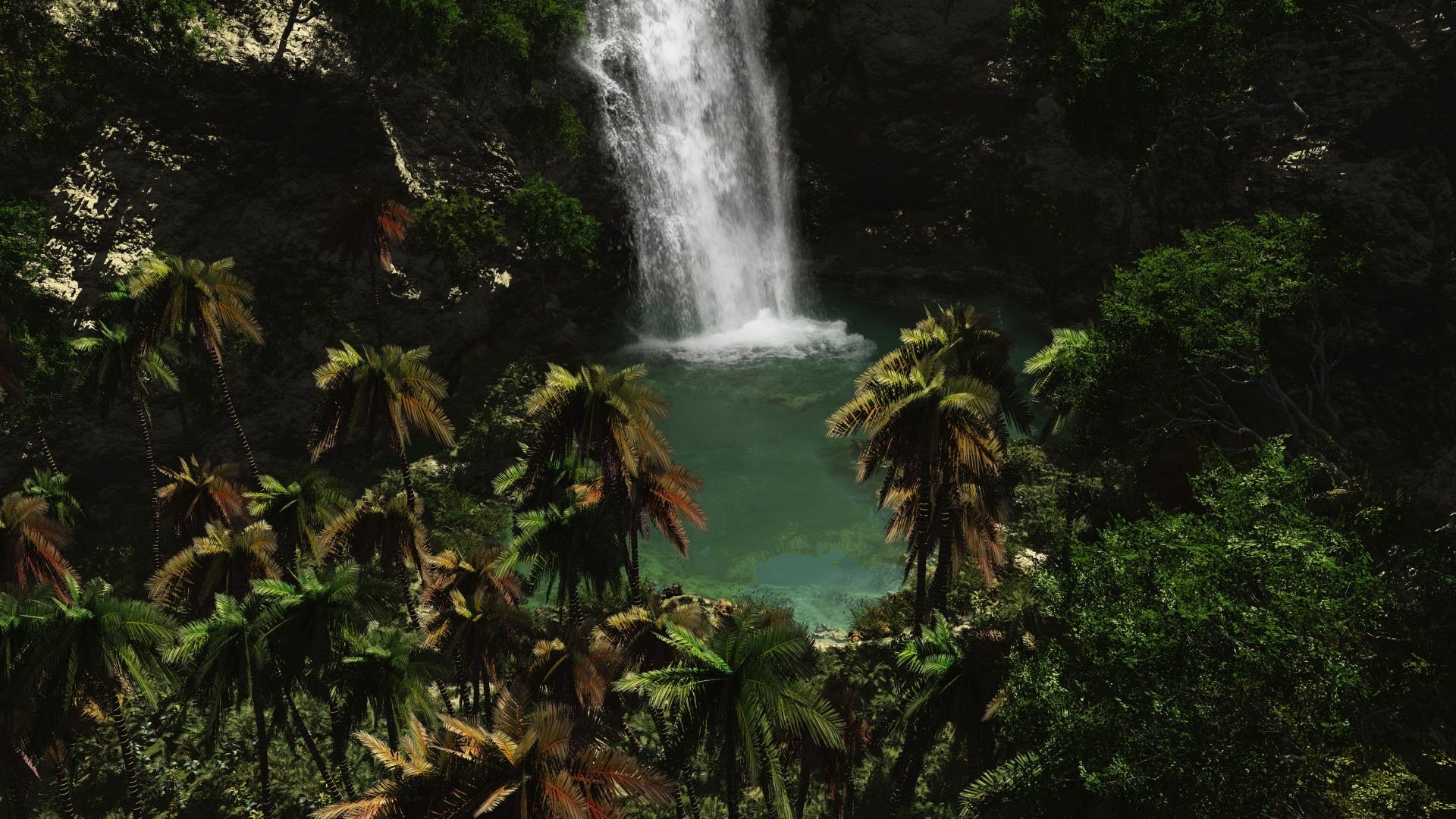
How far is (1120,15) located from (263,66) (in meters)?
40.6

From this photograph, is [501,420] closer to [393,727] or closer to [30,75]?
[30,75]

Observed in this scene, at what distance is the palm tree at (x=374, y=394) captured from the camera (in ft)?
89.4

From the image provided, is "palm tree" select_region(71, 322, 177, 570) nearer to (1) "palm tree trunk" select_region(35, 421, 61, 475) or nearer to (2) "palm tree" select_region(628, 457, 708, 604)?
(1) "palm tree trunk" select_region(35, 421, 61, 475)

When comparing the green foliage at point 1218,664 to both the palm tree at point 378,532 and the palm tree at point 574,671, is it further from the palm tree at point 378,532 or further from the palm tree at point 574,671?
the palm tree at point 378,532

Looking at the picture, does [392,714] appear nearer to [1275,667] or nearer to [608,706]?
[608,706]

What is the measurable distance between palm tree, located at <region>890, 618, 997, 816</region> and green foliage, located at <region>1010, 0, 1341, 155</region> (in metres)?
24.0

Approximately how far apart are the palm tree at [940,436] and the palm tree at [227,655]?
Answer: 15.4m

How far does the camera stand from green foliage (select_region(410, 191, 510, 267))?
158ft

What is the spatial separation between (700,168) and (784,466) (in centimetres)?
2781

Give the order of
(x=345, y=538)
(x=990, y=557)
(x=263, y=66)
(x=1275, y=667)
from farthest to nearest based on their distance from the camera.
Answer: (x=263, y=66), (x=990, y=557), (x=345, y=538), (x=1275, y=667)

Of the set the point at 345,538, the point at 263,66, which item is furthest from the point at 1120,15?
the point at 263,66

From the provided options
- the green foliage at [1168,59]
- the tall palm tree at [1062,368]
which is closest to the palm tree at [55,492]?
the tall palm tree at [1062,368]

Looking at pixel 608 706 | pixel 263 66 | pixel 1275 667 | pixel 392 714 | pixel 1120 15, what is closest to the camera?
pixel 1275 667

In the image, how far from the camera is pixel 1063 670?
18.9 meters
